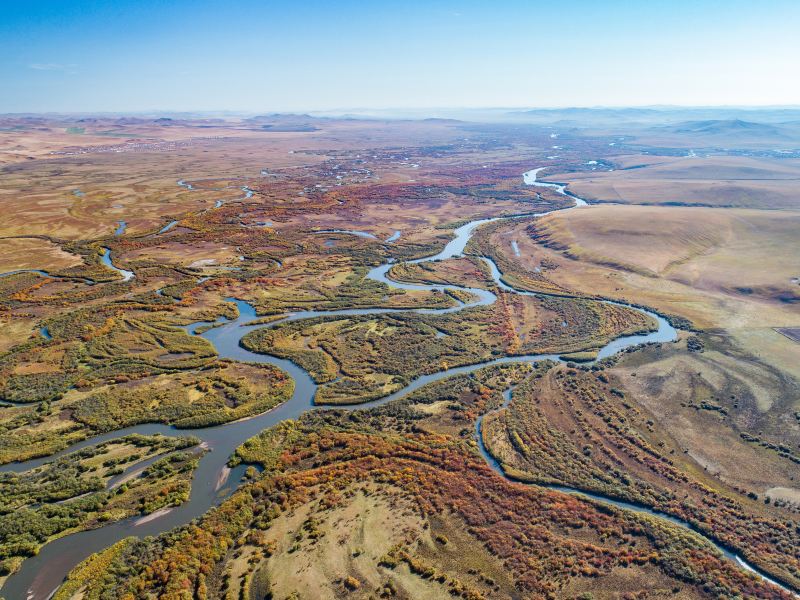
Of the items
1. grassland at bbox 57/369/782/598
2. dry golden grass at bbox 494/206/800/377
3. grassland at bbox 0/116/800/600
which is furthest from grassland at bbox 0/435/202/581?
dry golden grass at bbox 494/206/800/377

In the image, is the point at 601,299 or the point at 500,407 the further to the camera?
the point at 601,299

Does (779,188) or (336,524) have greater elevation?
(779,188)

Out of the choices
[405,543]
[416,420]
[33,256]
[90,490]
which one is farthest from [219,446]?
[33,256]

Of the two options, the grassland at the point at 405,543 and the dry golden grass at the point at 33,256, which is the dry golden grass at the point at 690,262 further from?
the dry golden grass at the point at 33,256

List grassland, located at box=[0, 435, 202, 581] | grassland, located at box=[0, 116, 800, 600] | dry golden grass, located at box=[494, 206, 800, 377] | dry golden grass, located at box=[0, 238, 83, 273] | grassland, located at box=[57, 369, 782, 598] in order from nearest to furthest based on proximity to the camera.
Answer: grassland, located at box=[57, 369, 782, 598] < grassland, located at box=[0, 116, 800, 600] < grassland, located at box=[0, 435, 202, 581] < dry golden grass, located at box=[494, 206, 800, 377] < dry golden grass, located at box=[0, 238, 83, 273]

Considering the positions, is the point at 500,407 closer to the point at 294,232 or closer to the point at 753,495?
the point at 753,495

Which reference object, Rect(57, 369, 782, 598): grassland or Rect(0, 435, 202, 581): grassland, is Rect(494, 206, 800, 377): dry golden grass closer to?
Rect(57, 369, 782, 598): grassland

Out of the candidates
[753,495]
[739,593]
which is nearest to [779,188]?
[753,495]

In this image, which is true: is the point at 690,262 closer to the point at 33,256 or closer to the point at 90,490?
the point at 90,490
